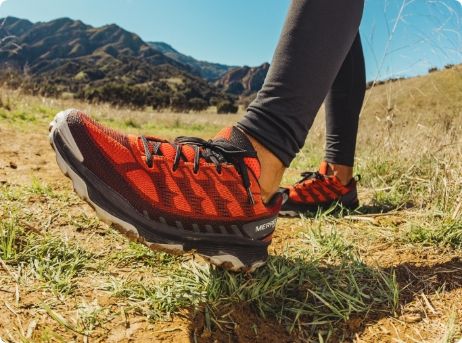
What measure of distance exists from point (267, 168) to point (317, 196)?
3.06ft

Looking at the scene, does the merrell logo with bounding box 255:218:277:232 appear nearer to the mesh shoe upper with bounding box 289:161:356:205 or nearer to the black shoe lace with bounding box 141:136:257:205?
the black shoe lace with bounding box 141:136:257:205

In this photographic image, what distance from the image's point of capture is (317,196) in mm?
2152

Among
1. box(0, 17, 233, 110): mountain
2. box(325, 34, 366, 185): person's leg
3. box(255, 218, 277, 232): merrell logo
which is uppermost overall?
box(0, 17, 233, 110): mountain

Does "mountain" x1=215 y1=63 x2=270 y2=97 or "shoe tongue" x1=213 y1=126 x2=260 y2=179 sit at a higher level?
"mountain" x1=215 y1=63 x2=270 y2=97

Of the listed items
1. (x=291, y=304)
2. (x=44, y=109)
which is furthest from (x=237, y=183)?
(x=44, y=109)

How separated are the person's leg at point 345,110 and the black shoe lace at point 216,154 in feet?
3.32

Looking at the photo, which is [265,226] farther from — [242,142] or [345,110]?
[345,110]

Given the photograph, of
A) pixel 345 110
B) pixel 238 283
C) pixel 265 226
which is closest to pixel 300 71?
pixel 265 226

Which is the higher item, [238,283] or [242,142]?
[242,142]

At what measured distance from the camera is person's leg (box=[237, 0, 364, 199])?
1194 mm

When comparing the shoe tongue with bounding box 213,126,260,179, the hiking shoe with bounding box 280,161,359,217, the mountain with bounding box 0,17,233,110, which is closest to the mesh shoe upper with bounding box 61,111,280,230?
the shoe tongue with bounding box 213,126,260,179

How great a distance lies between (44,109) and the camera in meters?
6.96

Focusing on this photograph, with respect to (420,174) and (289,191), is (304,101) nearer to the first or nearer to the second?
(289,191)

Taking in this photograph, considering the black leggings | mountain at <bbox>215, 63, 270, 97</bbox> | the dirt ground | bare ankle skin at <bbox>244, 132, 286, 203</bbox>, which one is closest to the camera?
the dirt ground
